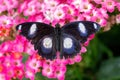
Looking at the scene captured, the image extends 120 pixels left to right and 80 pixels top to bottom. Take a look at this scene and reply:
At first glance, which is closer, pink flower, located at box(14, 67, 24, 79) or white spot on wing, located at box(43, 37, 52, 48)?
white spot on wing, located at box(43, 37, 52, 48)

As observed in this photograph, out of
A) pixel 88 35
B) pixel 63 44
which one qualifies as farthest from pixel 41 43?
pixel 88 35

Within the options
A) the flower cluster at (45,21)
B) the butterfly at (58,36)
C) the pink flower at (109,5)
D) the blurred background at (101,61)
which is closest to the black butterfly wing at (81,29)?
the butterfly at (58,36)

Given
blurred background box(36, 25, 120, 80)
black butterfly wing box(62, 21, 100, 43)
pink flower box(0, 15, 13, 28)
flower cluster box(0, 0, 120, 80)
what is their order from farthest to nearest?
blurred background box(36, 25, 120, 80) → pink flower box(0, 15, 13, 28) → flower cluster box(0, 0, 120, 80) → black butterfly wing box(62, 21, 100, 43)

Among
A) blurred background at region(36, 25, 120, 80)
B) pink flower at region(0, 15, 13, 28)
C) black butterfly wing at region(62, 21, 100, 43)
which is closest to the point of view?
black butterfly wing at region(62, 21, 100, 43)

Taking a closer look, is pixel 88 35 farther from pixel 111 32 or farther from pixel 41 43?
pixel 111 32

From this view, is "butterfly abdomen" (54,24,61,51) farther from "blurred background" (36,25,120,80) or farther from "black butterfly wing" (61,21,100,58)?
"blurred background" (36,25,120,80)

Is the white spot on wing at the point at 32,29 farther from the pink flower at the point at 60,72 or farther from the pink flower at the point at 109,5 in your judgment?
the pink flower at the point at 109,5

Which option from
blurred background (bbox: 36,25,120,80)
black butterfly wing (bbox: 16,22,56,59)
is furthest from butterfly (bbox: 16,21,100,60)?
blurred background (bbox: 36,25,120,80)

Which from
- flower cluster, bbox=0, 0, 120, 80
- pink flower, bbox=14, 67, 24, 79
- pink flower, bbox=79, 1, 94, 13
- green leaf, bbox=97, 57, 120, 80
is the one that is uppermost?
pink flower, bbox=79, 1, 94, 13
